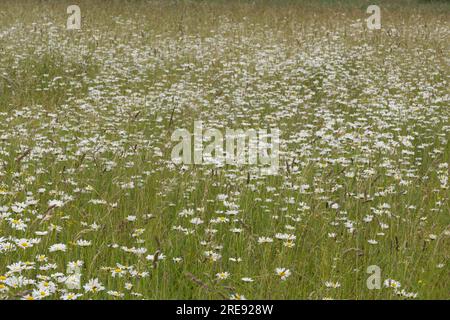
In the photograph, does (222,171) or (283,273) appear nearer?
(283,273)

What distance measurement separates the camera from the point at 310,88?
1138cm

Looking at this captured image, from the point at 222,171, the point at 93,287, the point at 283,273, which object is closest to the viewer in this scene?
the point at 93,287

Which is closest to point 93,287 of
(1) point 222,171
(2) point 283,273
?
(2) point 283,273

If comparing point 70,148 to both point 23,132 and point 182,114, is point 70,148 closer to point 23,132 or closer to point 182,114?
point 23,132

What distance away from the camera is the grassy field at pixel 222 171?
4.01m

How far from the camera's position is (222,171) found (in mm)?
6125

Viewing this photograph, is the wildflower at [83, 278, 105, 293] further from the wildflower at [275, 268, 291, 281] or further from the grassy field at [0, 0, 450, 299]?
the wildflower at [275, 268, 291, 281]

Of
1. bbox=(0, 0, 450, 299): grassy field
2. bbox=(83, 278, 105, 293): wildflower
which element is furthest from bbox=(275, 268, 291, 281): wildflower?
bbox=(83, 278, 105, 293): wildflower

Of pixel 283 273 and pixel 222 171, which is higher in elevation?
pixel 222 171

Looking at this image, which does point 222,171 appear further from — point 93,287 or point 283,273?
point 93,287

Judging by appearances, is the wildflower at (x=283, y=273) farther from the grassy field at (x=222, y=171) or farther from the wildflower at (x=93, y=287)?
the wildflower at (x=93, y=287)

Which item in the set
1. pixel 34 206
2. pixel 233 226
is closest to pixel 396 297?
pixel 233 226
